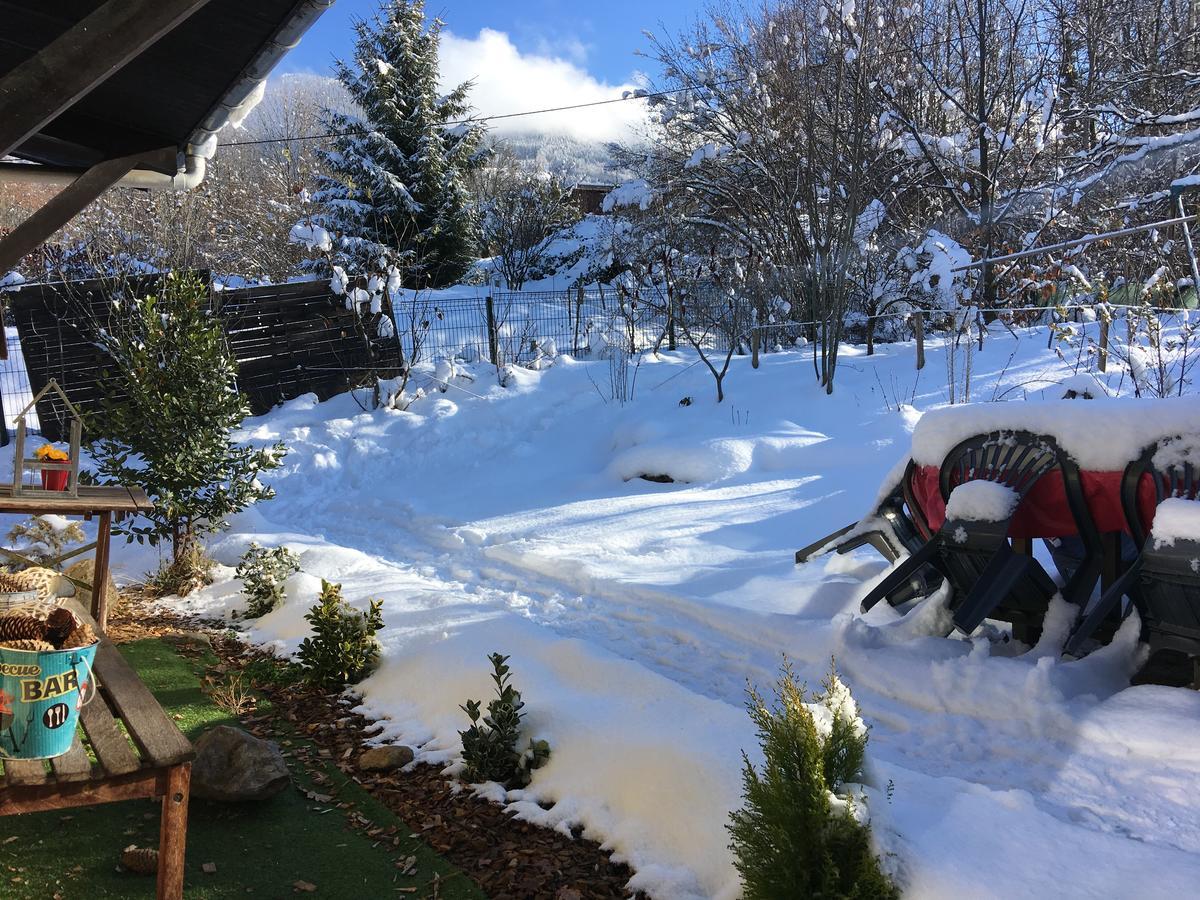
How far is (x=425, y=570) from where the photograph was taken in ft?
22.5

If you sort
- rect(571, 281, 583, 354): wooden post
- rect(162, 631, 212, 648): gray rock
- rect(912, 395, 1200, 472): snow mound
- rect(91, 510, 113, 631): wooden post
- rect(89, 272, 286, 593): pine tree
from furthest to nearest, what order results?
rect(571, 281, 583, 354): wooden post
rect(89, 272, 286, 593): pine tree
rect(162, 631, 212, 648): gray rock
rect(91, 510, 113, 631): wooden post
rect(912, 395, 1200, 472): snow mound

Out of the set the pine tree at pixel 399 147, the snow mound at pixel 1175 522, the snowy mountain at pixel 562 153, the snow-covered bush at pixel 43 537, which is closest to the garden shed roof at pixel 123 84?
the snow-covered bush at pixel 43 537

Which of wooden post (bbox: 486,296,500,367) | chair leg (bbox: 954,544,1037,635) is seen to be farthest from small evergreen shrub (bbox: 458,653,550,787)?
wooden post (bbox: 486,296,500,367)

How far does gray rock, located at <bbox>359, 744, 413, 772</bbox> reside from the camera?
3746mm

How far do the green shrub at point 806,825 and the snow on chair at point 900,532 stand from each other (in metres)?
2.79

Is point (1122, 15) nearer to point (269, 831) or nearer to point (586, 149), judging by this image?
point (269, 831)

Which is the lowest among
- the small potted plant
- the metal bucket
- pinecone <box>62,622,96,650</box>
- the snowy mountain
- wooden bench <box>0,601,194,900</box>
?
wooden bench <box>0,601,194,900</box>

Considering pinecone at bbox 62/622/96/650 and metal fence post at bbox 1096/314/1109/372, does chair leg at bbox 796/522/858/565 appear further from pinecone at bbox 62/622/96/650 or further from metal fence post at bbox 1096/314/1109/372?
pinecone at bbox 62/622/96/650

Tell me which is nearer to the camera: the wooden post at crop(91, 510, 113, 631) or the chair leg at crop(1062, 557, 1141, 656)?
the chair leg at crop(1062, 557, 1141, 656)

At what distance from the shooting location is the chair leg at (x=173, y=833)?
2268 millimetres

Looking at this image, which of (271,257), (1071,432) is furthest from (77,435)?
(271,257)

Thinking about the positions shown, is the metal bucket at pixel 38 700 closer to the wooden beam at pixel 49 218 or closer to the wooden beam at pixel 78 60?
the wooden beam at pixel 78 60

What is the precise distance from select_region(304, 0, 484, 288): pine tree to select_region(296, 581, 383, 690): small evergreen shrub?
1541 centimetres

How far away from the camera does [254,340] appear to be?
12.9 metres
